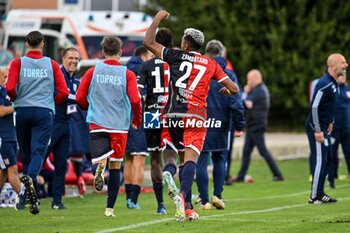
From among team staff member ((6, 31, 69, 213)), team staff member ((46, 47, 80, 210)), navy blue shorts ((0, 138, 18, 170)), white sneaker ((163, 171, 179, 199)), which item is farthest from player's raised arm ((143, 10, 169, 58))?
navy blue shorts ((0, 138, 18, 170))

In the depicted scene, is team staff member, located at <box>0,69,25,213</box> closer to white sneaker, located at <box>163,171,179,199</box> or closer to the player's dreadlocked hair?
white sneaker, located at <box>163,171,179,199</box>

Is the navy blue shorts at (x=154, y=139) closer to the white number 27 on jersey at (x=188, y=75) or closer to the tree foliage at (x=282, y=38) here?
the white number 27 on jersey at (x=188, y=75)

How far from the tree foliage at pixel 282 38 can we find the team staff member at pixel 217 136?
2002 cm

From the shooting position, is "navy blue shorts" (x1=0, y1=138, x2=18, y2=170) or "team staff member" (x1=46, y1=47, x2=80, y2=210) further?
"team staff member" (x1=46, y1=47, x2=80, y2=210)

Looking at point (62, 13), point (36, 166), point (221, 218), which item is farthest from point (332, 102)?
point (62, 13)

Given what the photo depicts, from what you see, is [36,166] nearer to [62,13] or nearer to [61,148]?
[61,148]

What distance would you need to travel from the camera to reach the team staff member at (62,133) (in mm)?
17312

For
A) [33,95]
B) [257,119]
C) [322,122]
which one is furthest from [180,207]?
[257,119]

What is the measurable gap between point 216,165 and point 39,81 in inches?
122

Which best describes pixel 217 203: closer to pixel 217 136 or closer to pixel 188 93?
pixel 217 136

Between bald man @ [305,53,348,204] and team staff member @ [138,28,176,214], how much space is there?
2428mm

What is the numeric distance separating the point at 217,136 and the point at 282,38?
2082cm

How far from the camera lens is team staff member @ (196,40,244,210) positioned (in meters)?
17.4

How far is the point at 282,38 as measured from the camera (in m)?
38.1
